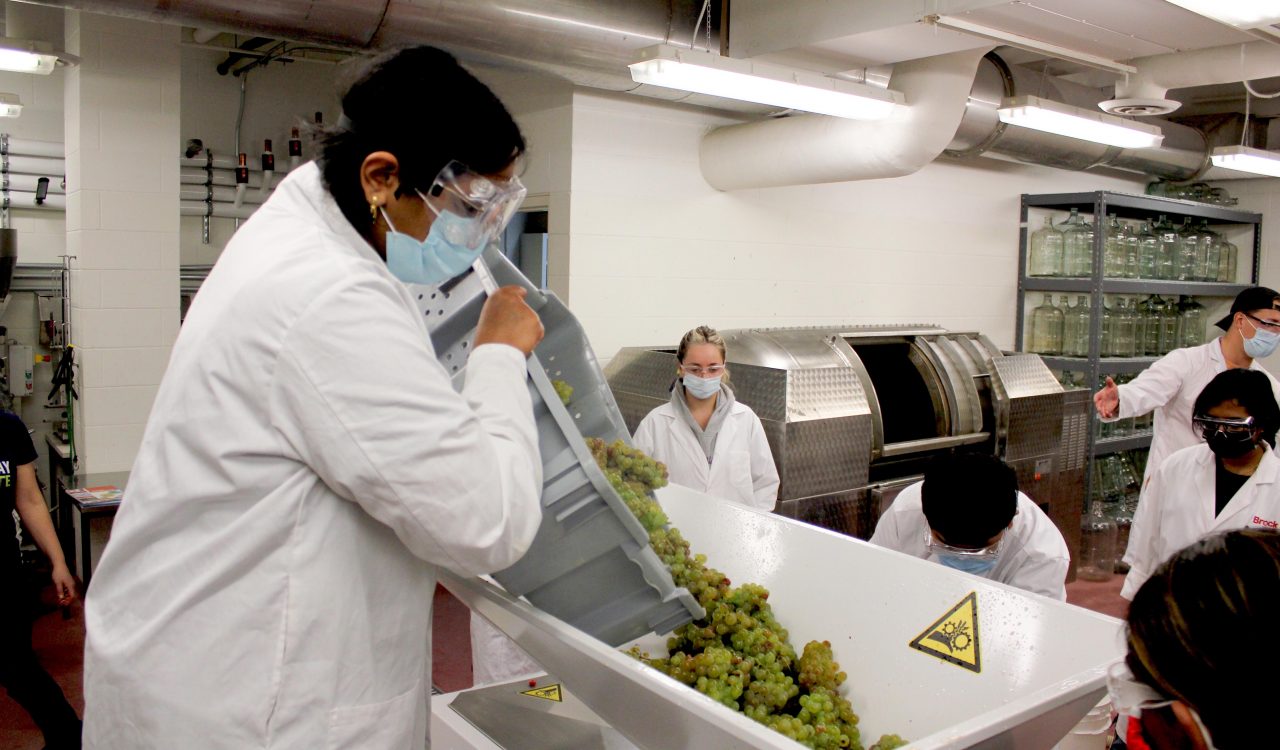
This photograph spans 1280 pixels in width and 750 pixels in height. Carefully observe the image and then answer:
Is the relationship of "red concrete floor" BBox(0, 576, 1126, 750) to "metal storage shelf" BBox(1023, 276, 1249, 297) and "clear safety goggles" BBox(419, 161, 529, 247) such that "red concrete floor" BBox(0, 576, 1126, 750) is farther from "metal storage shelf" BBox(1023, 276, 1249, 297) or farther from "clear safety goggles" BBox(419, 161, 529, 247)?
"clear safety goggles" BBox(419, 161, 529, 247)

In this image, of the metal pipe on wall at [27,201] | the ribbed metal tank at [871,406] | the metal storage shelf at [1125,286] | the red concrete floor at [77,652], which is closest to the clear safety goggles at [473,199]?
the ribbed metal tank at [871,406]

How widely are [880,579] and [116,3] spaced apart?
2.85 metres

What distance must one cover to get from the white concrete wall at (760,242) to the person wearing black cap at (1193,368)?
169cm

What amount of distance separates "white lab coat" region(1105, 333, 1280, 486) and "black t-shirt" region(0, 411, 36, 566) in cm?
430

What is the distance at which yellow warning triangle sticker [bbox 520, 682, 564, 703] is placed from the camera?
2018 mm

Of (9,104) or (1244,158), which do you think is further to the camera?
(1244,158)

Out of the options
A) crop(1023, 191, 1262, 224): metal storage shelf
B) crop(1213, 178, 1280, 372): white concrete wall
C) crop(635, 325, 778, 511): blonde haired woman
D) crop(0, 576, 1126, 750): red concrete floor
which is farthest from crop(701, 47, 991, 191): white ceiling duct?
crop(1213, 178, 1280, 372): white concrete wall

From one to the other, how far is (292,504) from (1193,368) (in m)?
4.34

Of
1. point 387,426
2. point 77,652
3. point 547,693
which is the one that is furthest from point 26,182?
point 387,426

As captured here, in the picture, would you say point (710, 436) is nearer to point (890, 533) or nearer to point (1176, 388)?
point (890, 533)

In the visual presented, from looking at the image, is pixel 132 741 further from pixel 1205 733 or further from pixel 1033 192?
pixel 1033 192

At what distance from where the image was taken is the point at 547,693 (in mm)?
2039

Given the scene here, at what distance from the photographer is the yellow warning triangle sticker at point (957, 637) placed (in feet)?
5.21

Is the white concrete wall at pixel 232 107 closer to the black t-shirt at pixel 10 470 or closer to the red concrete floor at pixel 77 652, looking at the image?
the red concrete floor at pixel 77 652
